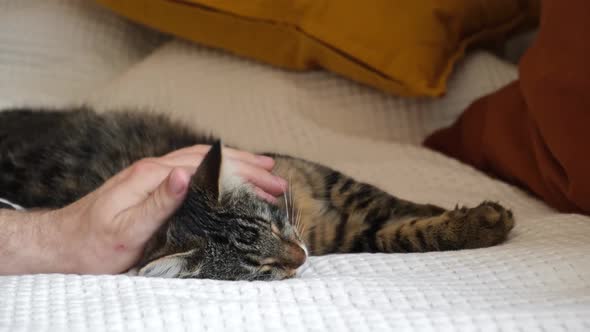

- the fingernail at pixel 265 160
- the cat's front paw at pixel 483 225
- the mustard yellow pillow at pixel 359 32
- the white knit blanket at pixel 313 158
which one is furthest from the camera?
the mustard yellow pillow at pixel 359 32

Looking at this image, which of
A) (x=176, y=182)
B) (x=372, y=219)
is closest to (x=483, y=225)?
(x=372, y=219)

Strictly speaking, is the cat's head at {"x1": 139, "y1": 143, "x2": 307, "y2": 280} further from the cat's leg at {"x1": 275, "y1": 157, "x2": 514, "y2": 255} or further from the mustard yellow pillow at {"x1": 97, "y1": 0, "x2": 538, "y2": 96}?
the mustard yellow pillow at {"x1": 97, "y1": 0, "x2": 538, "y2": 96}

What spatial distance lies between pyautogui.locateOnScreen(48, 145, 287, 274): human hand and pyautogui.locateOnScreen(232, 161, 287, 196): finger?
13 cm

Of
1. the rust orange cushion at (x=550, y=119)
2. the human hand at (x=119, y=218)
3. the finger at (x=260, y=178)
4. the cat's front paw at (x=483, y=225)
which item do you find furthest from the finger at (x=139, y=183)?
the rust orange cushion at (x=550, y=119)

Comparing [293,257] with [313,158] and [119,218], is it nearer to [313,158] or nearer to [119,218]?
[119,218]

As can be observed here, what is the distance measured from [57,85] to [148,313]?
1.37m

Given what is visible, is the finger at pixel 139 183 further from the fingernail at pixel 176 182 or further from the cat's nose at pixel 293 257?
the cat's nose at pixel 293 257

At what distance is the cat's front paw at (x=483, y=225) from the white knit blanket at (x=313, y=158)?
1.1 inches

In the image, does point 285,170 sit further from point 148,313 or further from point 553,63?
point 148,313

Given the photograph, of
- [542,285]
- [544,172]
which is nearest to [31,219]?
[542,285]

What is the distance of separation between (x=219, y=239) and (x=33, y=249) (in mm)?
303

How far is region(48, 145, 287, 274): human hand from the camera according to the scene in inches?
40.8

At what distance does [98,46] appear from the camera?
2045 millimetres

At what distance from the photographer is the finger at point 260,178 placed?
1.18 metres
